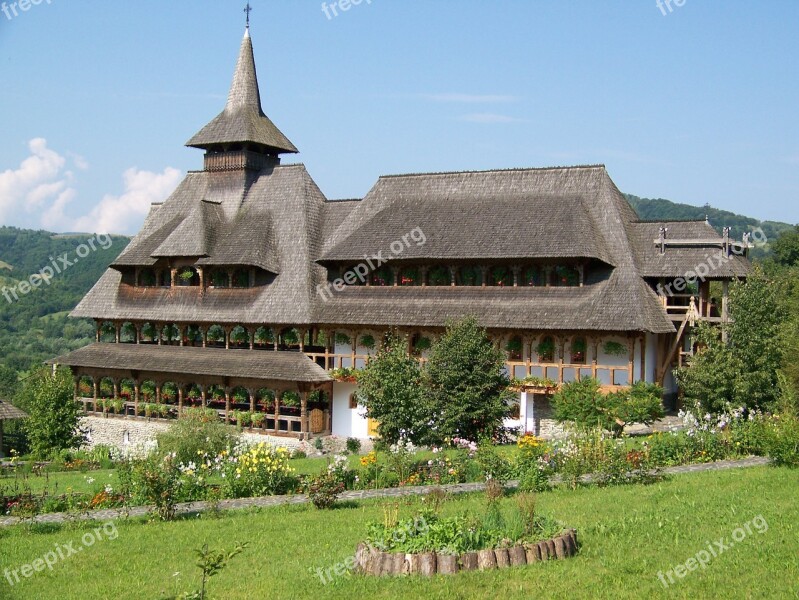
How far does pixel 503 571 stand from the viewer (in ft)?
39.6

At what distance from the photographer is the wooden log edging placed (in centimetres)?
1220

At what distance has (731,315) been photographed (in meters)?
30.0

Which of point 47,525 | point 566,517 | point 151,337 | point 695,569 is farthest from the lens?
point 151,337

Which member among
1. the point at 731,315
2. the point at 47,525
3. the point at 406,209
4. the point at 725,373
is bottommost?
the point at 47,525

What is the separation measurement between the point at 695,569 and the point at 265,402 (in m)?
25.6

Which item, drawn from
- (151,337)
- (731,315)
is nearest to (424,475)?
(731,315)

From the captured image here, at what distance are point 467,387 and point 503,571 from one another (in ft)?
48.3

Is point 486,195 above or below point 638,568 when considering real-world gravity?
above

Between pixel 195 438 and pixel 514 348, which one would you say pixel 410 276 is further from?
pixel 195 438

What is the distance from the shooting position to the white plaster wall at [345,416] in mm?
35375

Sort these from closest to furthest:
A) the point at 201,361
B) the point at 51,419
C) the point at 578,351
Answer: the point at 578,351, the point at 51,419, the point at 201,361

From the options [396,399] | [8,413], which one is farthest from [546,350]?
[8,413]

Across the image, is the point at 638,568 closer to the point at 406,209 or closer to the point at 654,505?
the point at 654,505

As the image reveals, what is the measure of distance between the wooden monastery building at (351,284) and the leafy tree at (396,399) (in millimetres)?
5929
